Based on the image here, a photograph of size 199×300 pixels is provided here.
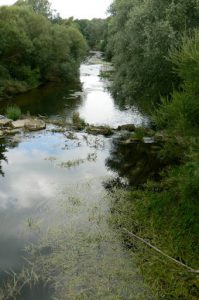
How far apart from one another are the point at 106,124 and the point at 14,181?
580 inches

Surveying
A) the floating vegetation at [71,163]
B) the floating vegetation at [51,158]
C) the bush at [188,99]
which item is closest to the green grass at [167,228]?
the bush at [188,99]

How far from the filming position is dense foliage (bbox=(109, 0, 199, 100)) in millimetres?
21938

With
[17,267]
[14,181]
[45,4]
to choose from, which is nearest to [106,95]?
[14,181]

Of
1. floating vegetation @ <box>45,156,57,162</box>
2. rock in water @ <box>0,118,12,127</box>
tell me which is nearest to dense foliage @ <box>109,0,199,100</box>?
floating vegetation @ <box>45,156,57,162</box>

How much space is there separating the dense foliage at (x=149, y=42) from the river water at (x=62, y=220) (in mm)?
4879

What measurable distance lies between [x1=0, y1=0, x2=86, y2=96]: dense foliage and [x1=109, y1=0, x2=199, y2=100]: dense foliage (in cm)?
2230

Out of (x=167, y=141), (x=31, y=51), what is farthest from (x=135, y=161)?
(x=31, y=51)

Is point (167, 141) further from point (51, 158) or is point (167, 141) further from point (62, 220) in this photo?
point (51, 158)

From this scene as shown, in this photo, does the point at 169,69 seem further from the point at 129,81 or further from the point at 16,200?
the point at 16,200

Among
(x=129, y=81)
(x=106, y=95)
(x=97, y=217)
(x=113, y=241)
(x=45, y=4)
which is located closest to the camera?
(x=113, y=241)

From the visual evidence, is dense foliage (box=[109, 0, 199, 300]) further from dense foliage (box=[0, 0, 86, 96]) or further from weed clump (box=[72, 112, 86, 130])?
dense foliage (box=[0, 0, 86, 96])

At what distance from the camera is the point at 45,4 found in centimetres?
10331

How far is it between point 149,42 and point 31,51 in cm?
3231

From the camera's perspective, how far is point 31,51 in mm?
51125
